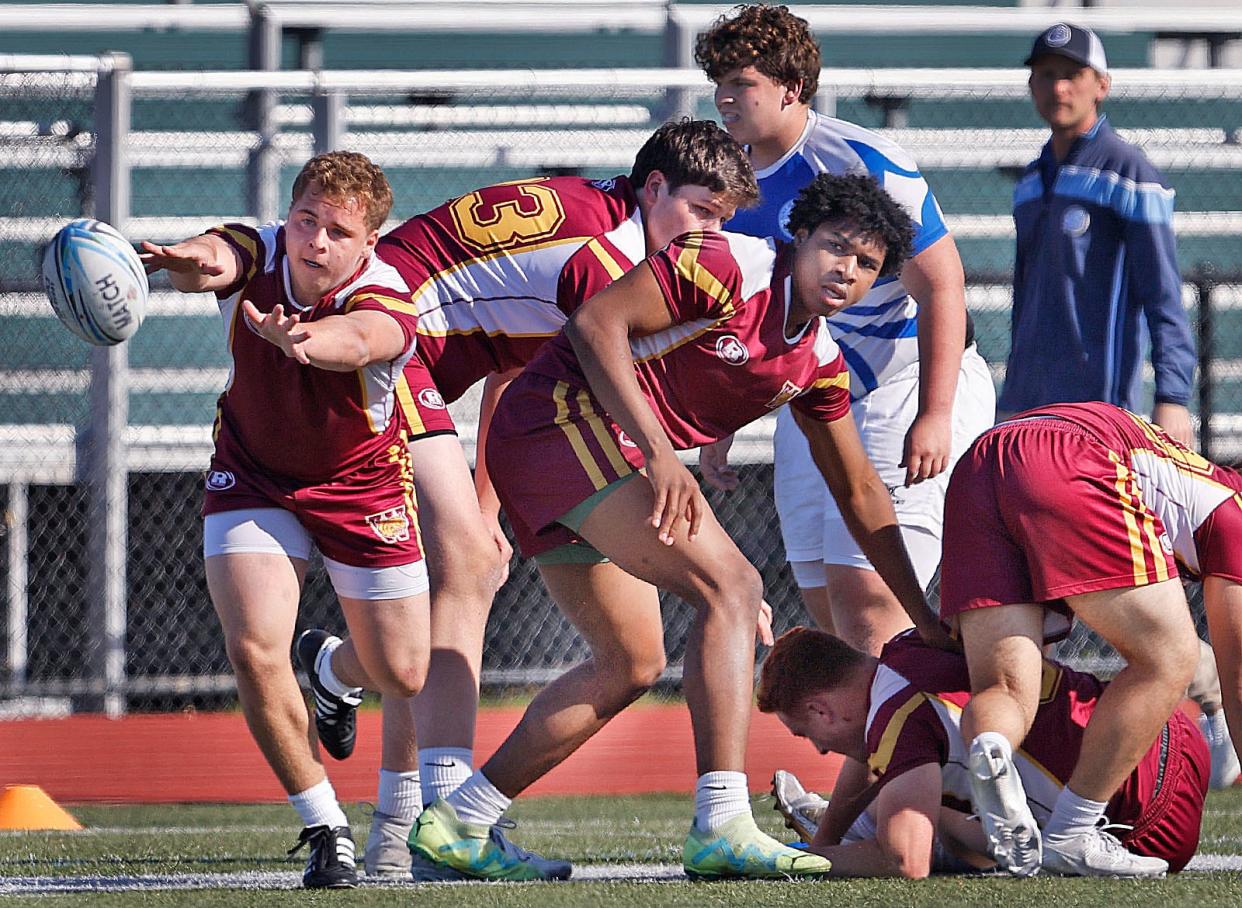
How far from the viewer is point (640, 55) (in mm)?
10992

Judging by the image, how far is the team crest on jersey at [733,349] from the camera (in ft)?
13.3

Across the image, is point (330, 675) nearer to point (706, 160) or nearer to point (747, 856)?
point (747, 856)

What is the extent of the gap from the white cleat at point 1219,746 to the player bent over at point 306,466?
305 centimetres

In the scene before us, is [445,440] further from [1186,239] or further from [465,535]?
[1186,239]

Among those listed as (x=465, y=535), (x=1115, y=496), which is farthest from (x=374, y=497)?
(x=1115, y=496)

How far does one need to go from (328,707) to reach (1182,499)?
2.29 meters

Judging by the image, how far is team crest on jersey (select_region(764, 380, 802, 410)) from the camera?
4148 mm

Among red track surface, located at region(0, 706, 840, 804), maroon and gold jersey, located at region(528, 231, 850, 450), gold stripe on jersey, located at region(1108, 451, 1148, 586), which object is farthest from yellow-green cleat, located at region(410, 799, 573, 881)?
red track surface, located at region(0, 706, 840, 804)

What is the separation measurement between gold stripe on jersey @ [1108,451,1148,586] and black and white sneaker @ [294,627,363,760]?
2.11 metres

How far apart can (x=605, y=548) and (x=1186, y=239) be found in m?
6.32

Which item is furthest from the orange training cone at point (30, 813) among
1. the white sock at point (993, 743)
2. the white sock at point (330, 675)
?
the white sock at point (993, 743)

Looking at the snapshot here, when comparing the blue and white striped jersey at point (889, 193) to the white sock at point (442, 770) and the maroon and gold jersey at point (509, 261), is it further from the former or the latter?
the white sock at point (442, 770)

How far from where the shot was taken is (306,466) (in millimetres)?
4305

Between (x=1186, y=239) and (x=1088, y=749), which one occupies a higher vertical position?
(x=1186, y=239)
